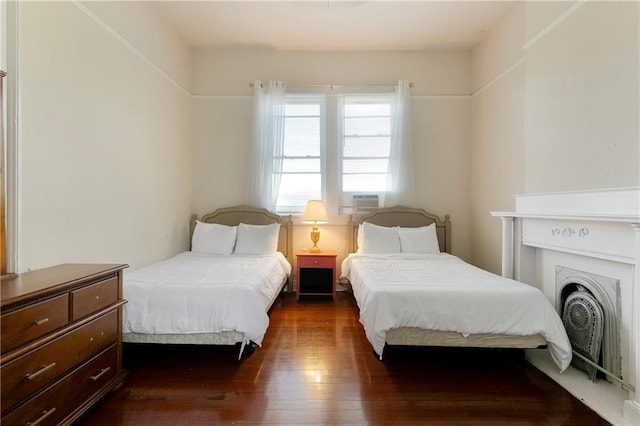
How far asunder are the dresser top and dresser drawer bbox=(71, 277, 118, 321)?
6 centimetres

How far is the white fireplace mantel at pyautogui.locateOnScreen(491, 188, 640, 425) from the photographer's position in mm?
1663

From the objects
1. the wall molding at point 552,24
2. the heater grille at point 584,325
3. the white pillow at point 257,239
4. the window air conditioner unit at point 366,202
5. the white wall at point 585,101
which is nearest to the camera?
the white wall at point 585,101

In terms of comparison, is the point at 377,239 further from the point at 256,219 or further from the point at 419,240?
the point at 256,219

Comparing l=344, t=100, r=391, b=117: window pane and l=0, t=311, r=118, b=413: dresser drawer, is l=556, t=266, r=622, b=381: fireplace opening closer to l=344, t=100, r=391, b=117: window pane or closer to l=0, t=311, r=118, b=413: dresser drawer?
l=344, t=100, r=391, b=117: window pane

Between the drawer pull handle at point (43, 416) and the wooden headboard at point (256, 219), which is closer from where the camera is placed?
the drawer pull handle at point (43, 416)

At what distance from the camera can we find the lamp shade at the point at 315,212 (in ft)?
12.7

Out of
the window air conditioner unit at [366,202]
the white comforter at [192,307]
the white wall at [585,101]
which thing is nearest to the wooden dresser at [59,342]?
the white comforter at [192,307]

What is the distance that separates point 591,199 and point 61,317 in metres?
3.13

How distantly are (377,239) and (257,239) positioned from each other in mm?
1430

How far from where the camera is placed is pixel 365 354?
241 cm

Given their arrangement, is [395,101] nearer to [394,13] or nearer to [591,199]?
[394,13]

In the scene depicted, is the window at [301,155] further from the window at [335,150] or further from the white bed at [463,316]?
the white bed at [463,316]

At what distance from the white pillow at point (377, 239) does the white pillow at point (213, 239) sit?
61.3 inches

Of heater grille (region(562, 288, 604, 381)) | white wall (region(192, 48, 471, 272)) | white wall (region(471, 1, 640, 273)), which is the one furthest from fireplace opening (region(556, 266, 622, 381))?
white wall (region(192, 48, 471, 272))
